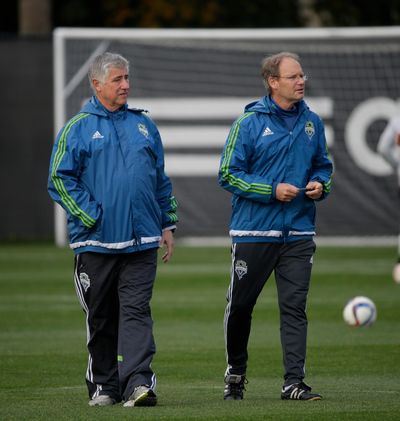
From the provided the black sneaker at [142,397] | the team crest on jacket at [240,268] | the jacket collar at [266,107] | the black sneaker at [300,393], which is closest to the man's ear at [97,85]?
the jacket collar at [266,107]

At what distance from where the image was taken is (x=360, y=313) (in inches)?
514

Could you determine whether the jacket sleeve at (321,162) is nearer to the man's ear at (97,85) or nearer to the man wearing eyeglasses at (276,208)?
the man wearing eyeglasses at (276,208)

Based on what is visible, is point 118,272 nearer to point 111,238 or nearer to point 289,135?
point 111,238

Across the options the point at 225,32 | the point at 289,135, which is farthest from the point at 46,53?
the point at 289,135

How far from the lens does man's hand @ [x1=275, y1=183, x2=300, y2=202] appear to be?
27.6 feet

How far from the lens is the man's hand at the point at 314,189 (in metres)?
8.53

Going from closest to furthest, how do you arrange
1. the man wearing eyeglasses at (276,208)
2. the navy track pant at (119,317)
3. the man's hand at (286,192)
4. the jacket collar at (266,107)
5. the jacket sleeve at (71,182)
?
the jacket sleeve at (71,182) < the navy track pant at (119,317) < the man's hand at (286,192) < the man wearing eyeglasses at (276,208) < the jacket collar at (266,107)

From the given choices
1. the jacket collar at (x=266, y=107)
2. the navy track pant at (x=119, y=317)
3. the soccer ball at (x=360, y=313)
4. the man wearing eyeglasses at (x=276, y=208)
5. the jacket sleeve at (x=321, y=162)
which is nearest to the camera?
the navy track pant at (x=119, y=317)

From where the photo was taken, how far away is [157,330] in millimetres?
13164

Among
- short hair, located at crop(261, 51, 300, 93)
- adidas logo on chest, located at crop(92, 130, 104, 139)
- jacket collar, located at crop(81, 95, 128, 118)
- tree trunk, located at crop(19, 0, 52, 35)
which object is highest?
tree trunk, located at crop(19, 0, 52, 35)

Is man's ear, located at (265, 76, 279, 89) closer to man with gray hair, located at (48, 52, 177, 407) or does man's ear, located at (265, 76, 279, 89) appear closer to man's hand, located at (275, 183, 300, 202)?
man's hand, located at (275, 183, 300, 202)

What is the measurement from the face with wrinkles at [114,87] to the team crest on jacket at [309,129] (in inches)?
47.8

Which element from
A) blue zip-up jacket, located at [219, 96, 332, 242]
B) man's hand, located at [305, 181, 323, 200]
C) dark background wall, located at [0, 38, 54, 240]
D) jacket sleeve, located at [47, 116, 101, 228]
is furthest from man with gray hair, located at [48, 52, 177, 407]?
dark background wall, located at [0, 38, 54, 240]

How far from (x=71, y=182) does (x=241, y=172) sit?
110 centimetres
